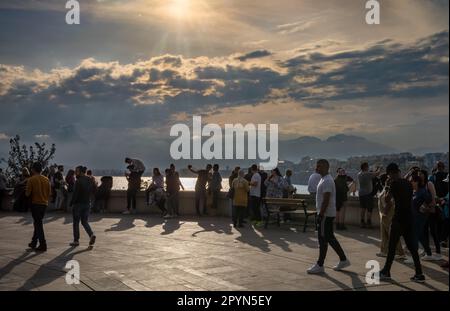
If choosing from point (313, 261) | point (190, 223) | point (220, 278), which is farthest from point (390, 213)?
point (190, 223)

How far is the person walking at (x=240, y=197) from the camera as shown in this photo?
15195 mm

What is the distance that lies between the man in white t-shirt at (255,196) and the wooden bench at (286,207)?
2.26ft

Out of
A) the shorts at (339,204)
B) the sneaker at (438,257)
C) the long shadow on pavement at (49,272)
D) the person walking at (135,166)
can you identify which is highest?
→ the person walking at (135,166)

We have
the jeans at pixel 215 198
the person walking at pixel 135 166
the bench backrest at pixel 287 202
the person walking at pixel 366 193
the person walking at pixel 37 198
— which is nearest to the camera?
the person walking at pixel 37 198

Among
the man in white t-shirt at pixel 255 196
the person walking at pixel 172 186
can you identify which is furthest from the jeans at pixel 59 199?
the man in white t-shirt at pixel 255 196

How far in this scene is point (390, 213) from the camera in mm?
10258

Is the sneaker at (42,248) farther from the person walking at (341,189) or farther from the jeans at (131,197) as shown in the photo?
the jeans at (131,197)

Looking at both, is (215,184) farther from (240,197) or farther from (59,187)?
(59,187)

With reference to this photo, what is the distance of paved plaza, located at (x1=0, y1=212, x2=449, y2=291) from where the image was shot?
7.95m

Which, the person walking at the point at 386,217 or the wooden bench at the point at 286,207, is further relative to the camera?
the wooden bench at the point at 286,207

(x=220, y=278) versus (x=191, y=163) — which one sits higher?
(x=191, y=163)

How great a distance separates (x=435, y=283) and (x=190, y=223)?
370 inches
